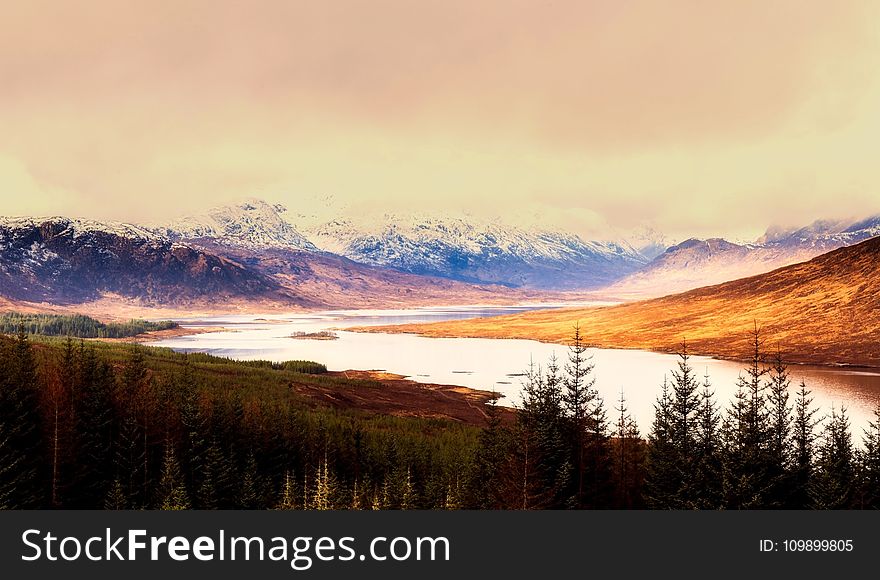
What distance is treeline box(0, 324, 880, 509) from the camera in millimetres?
28975

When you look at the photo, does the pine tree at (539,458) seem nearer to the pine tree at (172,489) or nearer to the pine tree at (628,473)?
the pine tree at (628,473)

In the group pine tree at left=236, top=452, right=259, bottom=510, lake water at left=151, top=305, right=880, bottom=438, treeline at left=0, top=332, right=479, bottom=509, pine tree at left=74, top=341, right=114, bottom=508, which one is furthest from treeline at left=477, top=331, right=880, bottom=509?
lake water at left=151, top=305, right=880, bottom=438

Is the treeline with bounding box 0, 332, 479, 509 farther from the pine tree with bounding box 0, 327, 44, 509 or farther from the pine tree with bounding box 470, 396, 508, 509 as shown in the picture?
the pine tree with bounding box 470, 396, 508, 509

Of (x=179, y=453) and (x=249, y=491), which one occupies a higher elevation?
(x=179, y=453)

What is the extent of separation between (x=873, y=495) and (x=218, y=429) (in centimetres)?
4178

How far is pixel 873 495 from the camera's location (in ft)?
106

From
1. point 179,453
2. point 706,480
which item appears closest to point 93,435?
point 179,453

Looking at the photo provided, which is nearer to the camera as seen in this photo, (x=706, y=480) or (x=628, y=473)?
(x=706, y=480)

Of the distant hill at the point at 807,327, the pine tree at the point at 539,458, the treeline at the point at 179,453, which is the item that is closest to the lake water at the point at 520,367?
the distant hill at the point at 807,327

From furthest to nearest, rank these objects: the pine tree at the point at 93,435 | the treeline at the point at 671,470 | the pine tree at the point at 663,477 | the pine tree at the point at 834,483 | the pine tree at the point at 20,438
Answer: the pine tree at the point at 93,435 < the pine tree at the point at 663,477 < the pine tree at the point at 20,438 < the pine tree at the point at 834,483 < the treeline at the point at 671,470

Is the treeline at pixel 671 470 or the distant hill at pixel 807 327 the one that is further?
the distant hill at pixel 807 327

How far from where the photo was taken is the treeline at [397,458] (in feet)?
95.1

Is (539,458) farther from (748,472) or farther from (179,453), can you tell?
(179,453)

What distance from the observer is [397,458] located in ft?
170
